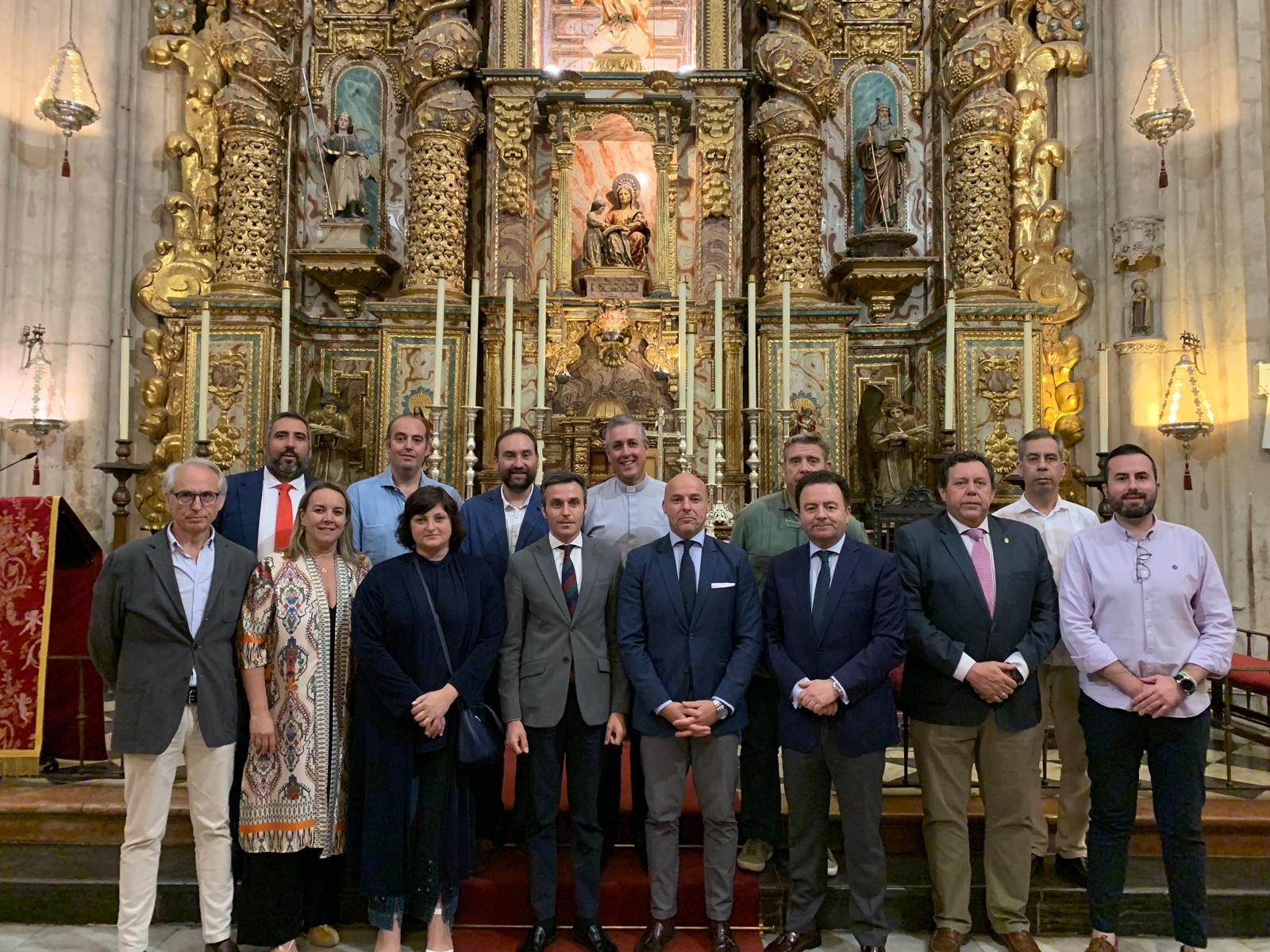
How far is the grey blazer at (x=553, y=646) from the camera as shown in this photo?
3275 mm

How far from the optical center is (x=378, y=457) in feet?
24.5

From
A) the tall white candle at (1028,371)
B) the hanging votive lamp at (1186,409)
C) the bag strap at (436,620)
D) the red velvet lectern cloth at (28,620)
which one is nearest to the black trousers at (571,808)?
the bag strap at (436,620)

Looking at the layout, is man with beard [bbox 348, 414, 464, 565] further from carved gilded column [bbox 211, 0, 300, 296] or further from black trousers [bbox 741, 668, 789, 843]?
carved gilded column [bbox 211, 0, 300, 296]

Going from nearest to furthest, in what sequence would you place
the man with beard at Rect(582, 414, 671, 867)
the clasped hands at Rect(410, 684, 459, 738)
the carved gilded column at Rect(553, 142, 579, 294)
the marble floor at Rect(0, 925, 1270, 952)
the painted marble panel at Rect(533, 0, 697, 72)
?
the clasped hands at Rect(410, 684, 459, 738), the marble floor at Rect(0, 925, 1270, 952), the man with beard at Rect(582, 414, 671, 867), the carved gilded column at Rect(553, 142, 579, 294), the painted marble panel at Rect(533, 0, 697, 72)

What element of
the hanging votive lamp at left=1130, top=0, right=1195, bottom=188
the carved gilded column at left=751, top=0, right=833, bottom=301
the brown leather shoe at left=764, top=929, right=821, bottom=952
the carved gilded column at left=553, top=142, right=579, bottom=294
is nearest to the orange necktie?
the brown leather shoe at left=764, top=929, right=821, bottom=952

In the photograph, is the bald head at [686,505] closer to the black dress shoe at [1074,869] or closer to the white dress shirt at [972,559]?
the white dress shirt at [972,559]

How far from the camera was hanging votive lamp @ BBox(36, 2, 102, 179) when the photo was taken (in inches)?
259

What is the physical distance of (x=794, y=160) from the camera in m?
7.73

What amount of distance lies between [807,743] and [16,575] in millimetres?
3191

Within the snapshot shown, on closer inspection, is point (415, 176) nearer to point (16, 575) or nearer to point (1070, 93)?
point (16, 575)

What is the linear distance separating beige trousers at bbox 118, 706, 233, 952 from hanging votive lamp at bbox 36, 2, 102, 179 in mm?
5239

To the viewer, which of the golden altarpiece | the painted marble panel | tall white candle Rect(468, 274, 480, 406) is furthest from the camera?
the painted marble panel

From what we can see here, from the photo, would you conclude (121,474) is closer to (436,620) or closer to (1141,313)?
(436,620)

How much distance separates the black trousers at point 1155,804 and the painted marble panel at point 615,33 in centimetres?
660
